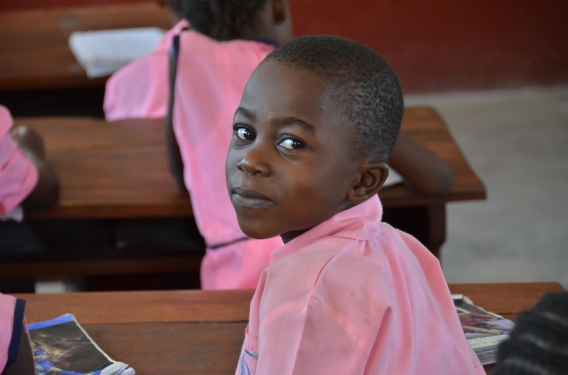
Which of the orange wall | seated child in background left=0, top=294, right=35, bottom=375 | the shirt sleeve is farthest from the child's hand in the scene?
the orange wall

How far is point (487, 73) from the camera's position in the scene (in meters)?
4.76

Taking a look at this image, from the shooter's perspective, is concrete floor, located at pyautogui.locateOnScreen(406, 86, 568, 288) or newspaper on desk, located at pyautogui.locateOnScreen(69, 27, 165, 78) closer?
newspaper on desk, located at pyautogui.locateOnScreen(69, 27, 165, 78)

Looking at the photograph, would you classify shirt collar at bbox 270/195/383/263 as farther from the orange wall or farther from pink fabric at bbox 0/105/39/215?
the orange wall

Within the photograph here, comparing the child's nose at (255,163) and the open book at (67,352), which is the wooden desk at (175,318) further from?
the child's nose at (255,163)

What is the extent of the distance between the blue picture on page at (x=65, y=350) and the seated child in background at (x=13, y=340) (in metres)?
0.13

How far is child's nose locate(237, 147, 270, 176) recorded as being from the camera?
2.96ft

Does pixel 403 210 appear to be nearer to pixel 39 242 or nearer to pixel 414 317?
pixel 39 242

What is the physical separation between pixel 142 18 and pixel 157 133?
4.46 feet

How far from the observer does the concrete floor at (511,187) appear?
9.80ft

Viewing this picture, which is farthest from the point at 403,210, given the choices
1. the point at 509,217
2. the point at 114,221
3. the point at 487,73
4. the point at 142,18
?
the point at 487,73

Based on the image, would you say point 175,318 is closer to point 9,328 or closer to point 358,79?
point 9,328

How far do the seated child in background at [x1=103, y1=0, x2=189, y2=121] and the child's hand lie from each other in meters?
0.56

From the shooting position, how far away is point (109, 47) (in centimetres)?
290

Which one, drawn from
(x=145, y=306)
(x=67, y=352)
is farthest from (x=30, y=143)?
(x=67, y=352)
